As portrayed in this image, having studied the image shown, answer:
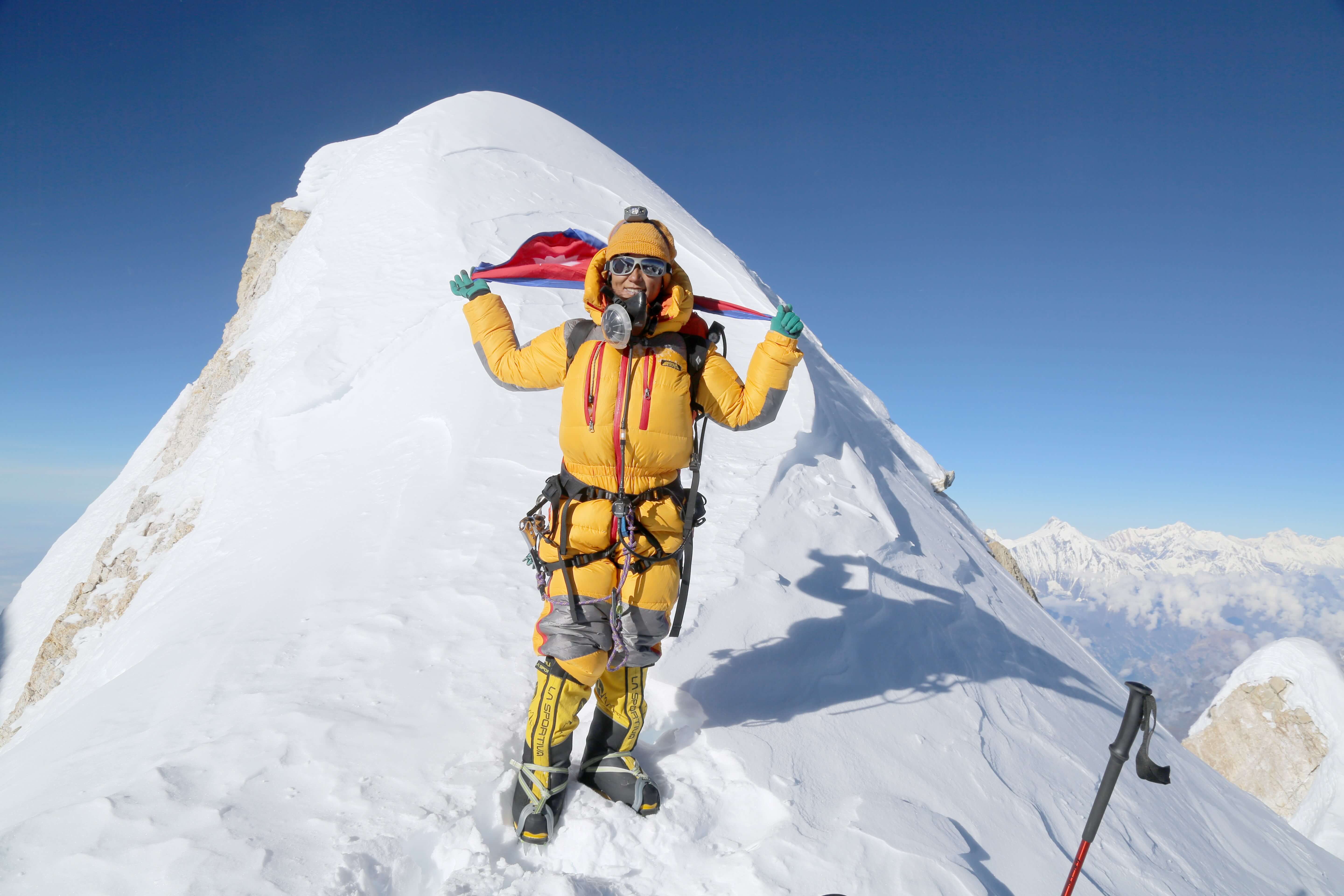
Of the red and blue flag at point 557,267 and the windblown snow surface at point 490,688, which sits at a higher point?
the red and blue flag at point 557,267

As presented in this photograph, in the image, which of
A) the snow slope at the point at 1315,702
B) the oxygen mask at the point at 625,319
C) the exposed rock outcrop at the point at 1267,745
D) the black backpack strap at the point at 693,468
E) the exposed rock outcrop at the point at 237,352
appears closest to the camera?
the oxygen mask at the point at 625,319

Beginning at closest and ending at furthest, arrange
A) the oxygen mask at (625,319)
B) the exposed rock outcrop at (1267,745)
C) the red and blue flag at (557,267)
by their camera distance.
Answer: the oxygen mask at (625,319), the red and blue flag at (557,267), the exposed rock outcrop at (1267,745)

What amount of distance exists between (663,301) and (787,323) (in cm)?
59

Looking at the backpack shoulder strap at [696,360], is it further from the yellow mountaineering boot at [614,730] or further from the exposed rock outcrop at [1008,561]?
the exposed rock outcrop at [1008,561]

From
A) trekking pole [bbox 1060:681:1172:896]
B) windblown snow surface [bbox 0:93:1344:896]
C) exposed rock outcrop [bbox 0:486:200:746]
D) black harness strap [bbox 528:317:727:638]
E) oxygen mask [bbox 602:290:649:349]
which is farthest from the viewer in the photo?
exposed rock outcrop [bbox 0:486:200:746]

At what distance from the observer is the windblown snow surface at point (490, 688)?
8.42ft

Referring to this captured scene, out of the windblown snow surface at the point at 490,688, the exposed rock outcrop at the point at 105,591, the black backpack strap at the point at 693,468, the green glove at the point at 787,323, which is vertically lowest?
the exposed rock outcrop at the point at 105,591

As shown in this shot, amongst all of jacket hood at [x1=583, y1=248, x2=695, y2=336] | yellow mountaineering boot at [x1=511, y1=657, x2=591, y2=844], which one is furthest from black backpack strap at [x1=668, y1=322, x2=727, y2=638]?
yellow mountaineering boot at [x1=511, y1=657, x2=591, y2=844]

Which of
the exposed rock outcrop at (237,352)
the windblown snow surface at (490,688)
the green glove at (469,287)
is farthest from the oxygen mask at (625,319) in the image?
the exposed rock outcrop at (237,352)

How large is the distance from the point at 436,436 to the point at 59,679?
4.35 meters

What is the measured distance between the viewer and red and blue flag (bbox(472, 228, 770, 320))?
3891mm

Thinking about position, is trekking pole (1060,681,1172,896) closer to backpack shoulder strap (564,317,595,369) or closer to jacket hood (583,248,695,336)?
jacket hood (583,248,695,336)

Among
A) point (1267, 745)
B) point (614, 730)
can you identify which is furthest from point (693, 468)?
point (1267, 745)

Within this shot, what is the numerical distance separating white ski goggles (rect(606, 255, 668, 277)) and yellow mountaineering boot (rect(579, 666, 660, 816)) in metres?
1.84
